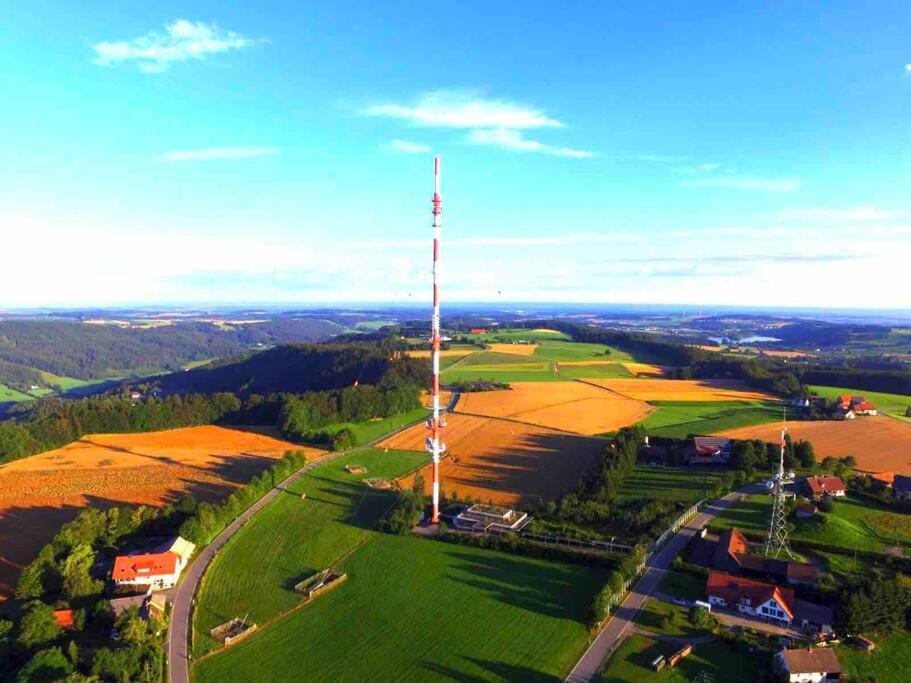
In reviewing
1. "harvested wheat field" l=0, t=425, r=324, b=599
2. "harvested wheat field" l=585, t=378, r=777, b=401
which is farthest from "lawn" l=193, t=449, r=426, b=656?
"harvested wheat field" l=585, t=378, r=777, b=401

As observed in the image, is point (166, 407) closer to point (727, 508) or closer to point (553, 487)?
point (553, 487)

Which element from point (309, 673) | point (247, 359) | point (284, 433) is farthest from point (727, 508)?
point (247, 359)

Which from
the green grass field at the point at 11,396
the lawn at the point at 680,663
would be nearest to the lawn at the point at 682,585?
the lawn at the point at 680,663

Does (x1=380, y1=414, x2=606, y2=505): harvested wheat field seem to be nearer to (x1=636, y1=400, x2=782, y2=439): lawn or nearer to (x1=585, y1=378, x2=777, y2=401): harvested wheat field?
(x1=636, y1=400, x2=782, y2=439): lawn

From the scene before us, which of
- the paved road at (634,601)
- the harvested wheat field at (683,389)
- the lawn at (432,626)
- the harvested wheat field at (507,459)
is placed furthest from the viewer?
the harvested wheat field at (683,389)

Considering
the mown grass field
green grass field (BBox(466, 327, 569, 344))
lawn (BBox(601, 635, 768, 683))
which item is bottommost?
lawn (BBox(601, 635, 768, 683))

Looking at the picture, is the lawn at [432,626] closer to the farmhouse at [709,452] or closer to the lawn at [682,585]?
the lawn at [682,585]

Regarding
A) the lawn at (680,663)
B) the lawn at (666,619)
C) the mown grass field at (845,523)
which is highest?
the mown grass field at (845,523)
